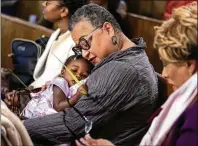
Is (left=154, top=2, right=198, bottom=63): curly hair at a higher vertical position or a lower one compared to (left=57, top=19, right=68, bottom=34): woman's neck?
higher

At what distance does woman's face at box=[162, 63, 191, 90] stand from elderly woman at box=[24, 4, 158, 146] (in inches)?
12.9

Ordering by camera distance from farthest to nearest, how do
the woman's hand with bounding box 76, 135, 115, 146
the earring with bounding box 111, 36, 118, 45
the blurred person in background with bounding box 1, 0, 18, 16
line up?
the blurred person in background with bounding box 1, 0, 18, 16
the earring with bounding box 111, 36, 118, 45
the woman's hand with bounding box 76, 135, 115, 146

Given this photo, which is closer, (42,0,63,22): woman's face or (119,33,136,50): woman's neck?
(119,33,136,50): woman's neck

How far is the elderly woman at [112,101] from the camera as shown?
7.30 feet

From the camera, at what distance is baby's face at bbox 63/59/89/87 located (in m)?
2.79

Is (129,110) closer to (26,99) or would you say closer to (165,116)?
(165,116)

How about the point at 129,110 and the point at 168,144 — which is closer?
the point at 168,144

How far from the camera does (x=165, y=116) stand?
190cm

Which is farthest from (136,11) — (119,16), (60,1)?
(60,1)

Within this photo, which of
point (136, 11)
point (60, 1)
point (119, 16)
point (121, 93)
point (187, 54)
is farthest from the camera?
point (136, 11)

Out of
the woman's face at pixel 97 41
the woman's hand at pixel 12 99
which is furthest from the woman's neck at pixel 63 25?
the woman's face at pixel 97 41

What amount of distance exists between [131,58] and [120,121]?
0.26m

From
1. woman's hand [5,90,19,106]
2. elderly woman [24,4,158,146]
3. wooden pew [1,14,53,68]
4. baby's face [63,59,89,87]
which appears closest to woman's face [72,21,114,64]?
elderly woman [24,4,158,146]

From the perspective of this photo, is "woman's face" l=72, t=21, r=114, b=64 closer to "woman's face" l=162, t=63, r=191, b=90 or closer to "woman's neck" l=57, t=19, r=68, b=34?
"woman's face" l=162, t=63, r=191, b=90
